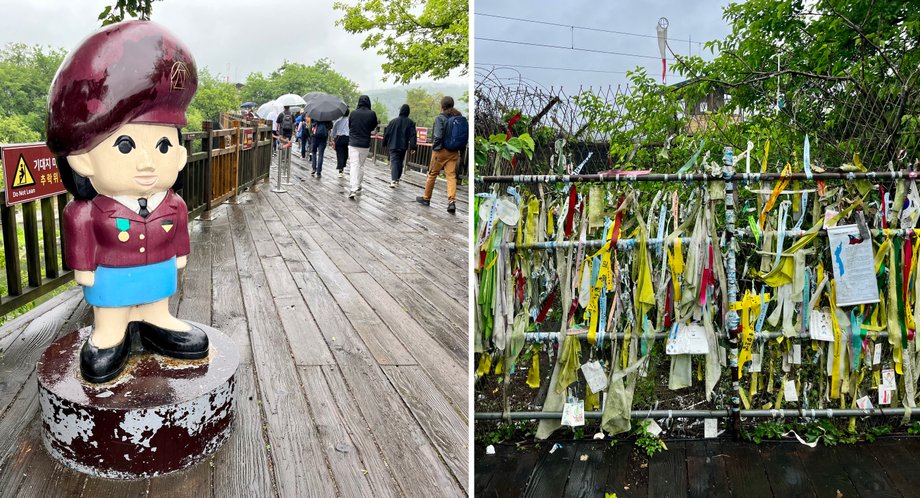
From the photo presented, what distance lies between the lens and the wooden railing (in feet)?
11.0

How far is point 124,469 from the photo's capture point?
86.2 inches

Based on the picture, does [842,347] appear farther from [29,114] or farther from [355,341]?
[29,114]

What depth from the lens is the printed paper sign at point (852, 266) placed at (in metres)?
2.83

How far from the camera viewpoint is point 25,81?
433 cm

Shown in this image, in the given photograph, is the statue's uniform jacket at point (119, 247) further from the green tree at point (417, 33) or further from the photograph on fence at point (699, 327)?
the green tree at point (417, 33)

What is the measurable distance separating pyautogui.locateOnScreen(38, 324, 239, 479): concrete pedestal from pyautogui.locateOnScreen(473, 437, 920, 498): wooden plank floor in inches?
41.8

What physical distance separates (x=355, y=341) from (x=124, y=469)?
1.47 metres

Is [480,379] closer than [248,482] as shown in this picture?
No

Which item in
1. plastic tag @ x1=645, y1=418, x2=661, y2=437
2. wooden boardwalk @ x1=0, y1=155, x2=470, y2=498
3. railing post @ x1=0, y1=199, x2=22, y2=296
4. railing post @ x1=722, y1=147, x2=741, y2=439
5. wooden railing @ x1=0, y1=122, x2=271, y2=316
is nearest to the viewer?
wooden boardwalk @ x1=0, y1=155, x2=470, y2=498

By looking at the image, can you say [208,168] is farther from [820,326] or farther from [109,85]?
[820,326]

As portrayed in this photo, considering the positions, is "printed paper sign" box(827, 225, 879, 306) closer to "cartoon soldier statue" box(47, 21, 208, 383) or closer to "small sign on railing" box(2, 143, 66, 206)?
"cartoon soldier statue" box(47, 21, 208, 383)

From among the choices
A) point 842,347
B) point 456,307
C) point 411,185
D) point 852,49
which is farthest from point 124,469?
point 411,185

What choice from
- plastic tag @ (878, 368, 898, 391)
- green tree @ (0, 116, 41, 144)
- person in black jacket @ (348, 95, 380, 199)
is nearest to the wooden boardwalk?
green tree @ (0, 116, 41, 144)

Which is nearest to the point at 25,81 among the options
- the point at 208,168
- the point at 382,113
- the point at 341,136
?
the point at 208,168
